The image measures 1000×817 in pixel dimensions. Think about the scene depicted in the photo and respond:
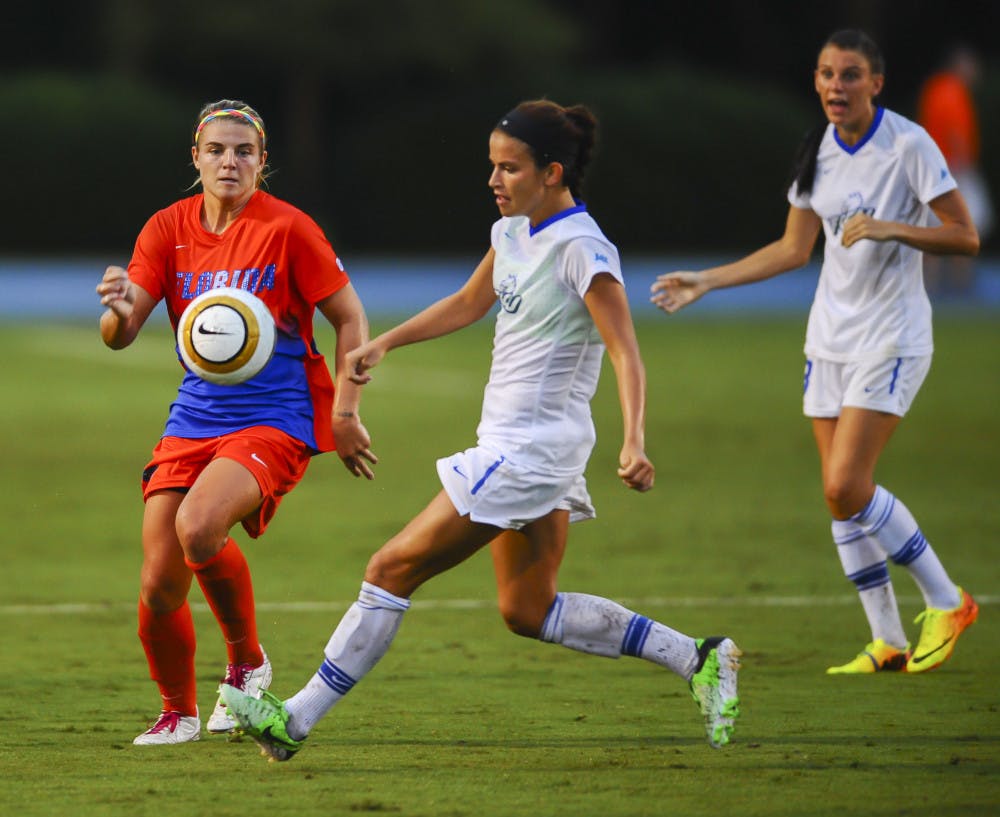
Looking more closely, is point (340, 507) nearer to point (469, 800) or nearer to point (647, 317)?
point (469, 800)

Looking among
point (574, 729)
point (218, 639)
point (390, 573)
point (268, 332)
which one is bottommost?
point (218, 639)

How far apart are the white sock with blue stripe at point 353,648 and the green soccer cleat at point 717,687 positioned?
956 mm

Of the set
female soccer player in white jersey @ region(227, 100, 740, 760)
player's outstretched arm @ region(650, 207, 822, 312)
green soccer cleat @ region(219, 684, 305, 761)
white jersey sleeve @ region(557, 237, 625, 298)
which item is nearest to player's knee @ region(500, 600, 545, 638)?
female soccer player in white jersey @ region(227, 100, 740, 760)

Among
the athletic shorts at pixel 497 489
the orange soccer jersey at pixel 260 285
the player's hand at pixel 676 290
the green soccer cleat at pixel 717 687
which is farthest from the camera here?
the player's hand at pixel 676 290

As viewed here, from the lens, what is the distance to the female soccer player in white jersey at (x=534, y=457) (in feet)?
19.1

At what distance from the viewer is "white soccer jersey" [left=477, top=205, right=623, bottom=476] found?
5879mm

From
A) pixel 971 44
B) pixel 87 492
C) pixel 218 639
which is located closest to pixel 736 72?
pixel 971 44

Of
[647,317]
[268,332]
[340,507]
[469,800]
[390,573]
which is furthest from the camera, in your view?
[647,317]

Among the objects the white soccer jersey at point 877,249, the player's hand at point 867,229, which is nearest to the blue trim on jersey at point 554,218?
the player's hand at point 867,229

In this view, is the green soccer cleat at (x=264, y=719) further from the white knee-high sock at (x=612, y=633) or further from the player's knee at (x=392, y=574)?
the white knee-high sock at (x=612, y=633)

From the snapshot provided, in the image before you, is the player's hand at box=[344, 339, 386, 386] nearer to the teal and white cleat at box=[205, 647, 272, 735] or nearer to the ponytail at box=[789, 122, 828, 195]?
the teal and white cleat at box=[205, 647, 272, 735]

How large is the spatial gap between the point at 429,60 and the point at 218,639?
98.1 feet

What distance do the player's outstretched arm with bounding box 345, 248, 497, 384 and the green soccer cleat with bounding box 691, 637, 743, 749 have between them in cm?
129

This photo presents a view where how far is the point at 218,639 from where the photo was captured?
8.17 meters
